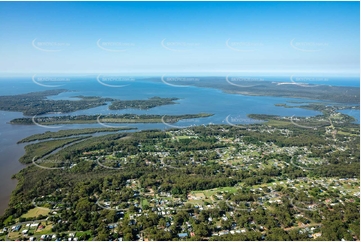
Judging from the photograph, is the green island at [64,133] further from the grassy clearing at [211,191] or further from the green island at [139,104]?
the grassy clearing at [211,191]

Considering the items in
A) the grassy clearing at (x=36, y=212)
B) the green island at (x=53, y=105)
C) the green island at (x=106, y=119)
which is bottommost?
the grassy clearing at (x=36, y=212)

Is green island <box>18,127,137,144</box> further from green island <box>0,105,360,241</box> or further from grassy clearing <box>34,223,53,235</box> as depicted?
grassy clearing <box>34,223,53,235</box>

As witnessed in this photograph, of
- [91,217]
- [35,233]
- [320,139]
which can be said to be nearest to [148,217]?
[91,217]

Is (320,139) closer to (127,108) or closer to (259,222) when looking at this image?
(259,222)

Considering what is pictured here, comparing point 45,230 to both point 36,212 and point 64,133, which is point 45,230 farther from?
point 64,133

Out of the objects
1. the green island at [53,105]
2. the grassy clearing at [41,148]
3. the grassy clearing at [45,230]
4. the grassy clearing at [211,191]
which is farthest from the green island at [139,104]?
the grassy clearing at [45,230]

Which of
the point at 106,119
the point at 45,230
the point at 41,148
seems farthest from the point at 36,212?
the point at 106,119
